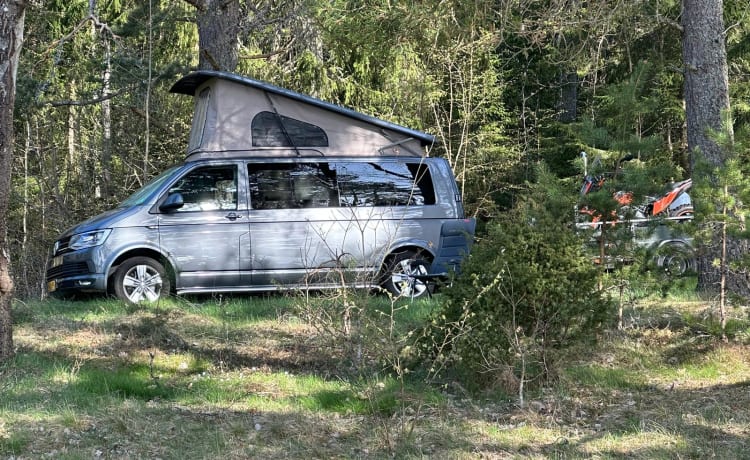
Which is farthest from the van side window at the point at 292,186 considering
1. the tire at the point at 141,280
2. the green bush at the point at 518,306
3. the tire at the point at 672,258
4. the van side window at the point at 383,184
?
the tire at the point at 672,258

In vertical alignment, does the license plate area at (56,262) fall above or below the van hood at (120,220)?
below

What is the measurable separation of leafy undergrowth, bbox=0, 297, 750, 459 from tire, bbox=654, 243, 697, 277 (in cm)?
40

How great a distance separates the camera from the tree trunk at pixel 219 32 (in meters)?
12.2

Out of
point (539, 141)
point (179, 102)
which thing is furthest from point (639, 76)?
point (539, 141)

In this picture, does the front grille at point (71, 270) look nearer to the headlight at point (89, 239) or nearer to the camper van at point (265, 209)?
the camper van at point (265, 209)

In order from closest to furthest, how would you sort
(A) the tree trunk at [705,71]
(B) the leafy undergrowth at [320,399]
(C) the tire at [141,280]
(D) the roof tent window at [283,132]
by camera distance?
1. (B) the leafy undergrowth at [320,399]
2. (A) the tree trunk at [705,71]
3. (C) the tire at [141,280]
4. (D) the roof tent window at [283,132]

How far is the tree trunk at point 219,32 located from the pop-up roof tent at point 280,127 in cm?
219

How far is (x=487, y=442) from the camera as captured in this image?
4750 millimetres

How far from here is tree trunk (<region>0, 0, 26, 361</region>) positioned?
617 cm

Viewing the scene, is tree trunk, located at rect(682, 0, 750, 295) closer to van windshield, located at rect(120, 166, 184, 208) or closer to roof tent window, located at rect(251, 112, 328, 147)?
roof tent window, located at rect(251, 112, 328, 147)

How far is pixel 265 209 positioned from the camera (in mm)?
9664

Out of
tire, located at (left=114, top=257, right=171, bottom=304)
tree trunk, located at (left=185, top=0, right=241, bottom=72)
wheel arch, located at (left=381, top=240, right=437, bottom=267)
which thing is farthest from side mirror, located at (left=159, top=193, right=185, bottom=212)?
tree trunk, located at (left=185, top=0, right=241, bottom=72)

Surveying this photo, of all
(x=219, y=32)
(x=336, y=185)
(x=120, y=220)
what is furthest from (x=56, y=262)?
(x=219, y=32)

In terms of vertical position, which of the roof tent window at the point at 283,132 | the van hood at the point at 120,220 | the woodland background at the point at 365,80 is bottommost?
the van hood at the point at 120,220
